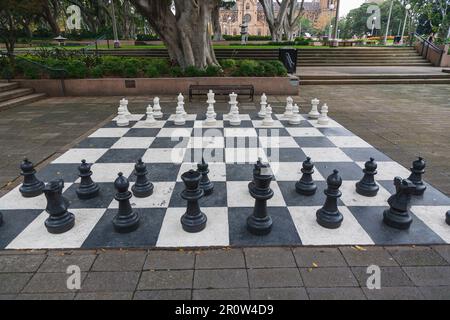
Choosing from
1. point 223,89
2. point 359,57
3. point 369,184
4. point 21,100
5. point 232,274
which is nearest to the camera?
point 232,274

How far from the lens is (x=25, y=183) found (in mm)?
3270

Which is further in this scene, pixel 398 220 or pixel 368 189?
pixel 368 189

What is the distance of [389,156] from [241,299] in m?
3.67

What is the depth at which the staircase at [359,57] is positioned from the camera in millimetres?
16828

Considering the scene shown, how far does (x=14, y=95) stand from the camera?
28.3 feet

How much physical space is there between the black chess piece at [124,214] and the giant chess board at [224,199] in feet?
0.27

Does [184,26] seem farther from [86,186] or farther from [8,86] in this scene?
[86,186]

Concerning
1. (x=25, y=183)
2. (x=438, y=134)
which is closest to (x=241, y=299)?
(x=25, y=183)

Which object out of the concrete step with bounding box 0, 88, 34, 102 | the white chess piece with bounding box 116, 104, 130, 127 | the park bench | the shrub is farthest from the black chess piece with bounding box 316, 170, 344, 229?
the concrete step with bounding box 0, 88, 34, 102

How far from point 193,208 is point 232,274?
734mm

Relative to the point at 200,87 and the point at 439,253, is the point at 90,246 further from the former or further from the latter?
the point at 200,87

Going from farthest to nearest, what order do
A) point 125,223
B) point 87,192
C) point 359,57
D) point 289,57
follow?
point 359,57, point 289,57, point 87,192, point 125,223

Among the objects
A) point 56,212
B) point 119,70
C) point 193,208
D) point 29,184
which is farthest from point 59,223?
point 119,70

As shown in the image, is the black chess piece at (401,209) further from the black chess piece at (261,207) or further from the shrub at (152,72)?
the shrub at (152,72)
